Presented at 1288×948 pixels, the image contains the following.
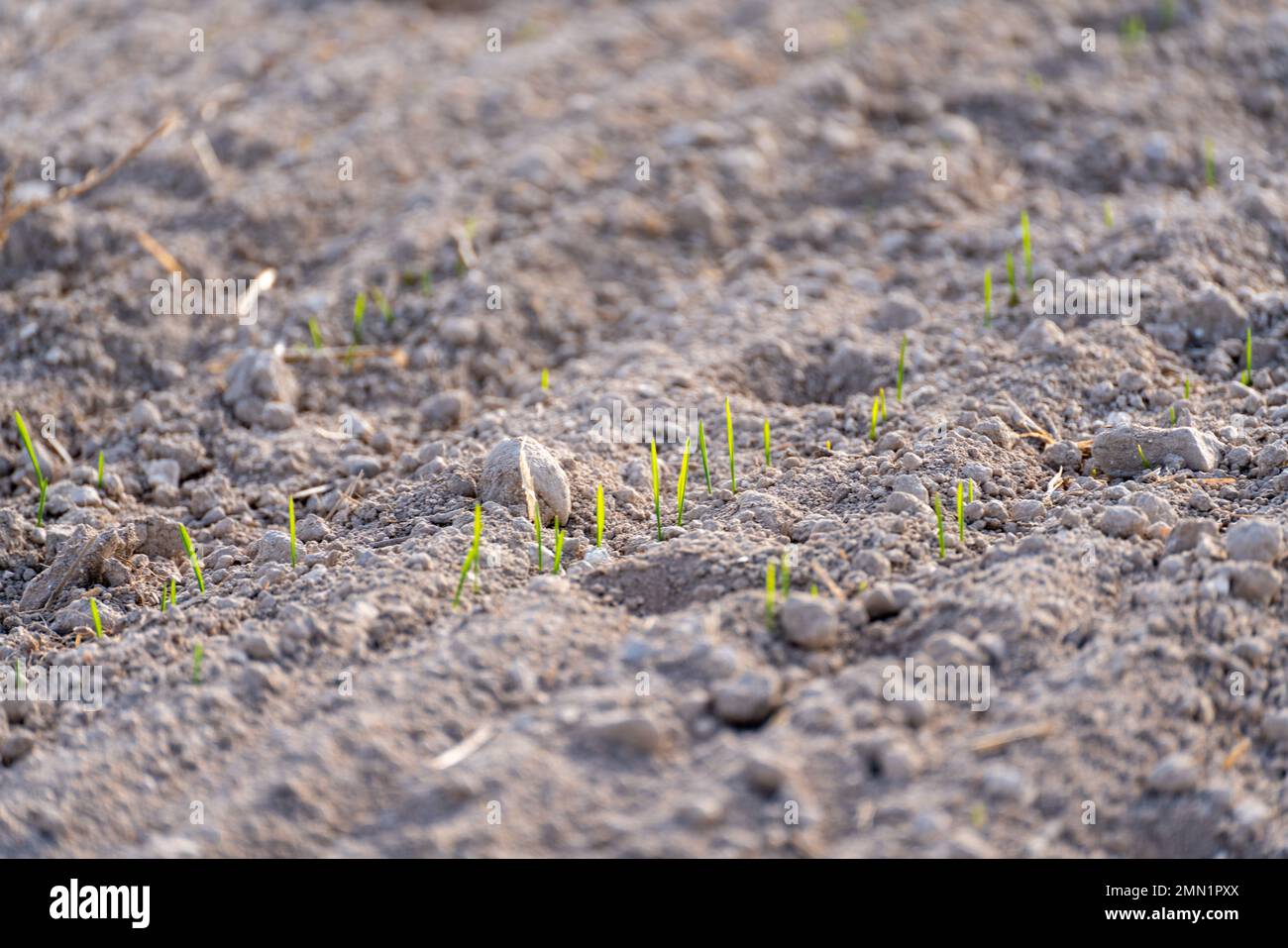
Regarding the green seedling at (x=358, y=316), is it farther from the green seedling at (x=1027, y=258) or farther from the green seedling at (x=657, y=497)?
the green seedling at (x=1027, y=258)

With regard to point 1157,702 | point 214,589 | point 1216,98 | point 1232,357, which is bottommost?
point 214,589

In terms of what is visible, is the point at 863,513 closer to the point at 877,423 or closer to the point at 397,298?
the point at 877,423

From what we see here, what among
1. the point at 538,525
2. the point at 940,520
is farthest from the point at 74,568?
the point at 940,520

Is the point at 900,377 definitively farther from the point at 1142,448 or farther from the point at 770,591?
the point at 770,591

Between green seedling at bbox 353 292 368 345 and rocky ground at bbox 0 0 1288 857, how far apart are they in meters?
0.04

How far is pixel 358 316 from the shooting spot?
3.64m

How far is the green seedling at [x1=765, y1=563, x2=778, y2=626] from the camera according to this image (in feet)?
7.55

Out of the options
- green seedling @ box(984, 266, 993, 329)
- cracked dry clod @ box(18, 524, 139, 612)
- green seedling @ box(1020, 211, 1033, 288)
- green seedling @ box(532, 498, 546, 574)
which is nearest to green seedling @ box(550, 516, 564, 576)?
green seedling @ box(532, 498, 546, 574)

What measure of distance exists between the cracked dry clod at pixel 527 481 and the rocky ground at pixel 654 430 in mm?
11

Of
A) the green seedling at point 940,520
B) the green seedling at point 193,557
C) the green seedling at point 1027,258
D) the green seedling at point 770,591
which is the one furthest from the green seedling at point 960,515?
the green seedling at point 193,557

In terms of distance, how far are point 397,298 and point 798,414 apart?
1289mm

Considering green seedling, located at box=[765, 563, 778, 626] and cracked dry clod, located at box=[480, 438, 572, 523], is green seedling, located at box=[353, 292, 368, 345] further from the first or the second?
green seedling, located at box=[765, 563, 778, 626]

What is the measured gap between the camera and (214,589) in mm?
2668
